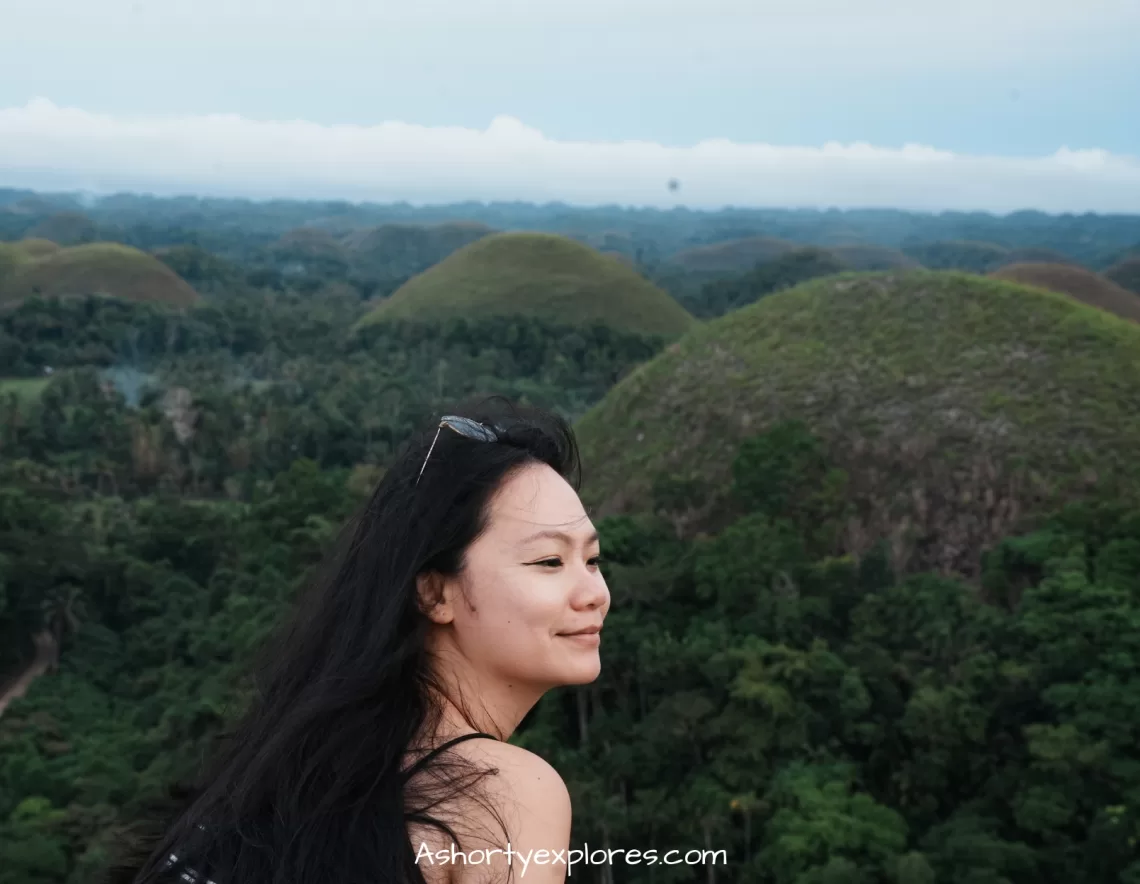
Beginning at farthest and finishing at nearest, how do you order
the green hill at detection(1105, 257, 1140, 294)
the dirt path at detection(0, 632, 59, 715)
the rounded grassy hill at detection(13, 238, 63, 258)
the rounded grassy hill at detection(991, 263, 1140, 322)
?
the rounded grassy hill at detection(13, 238, 63, 258) < the green hill at detection(1105, 257, 1140, 294) < the rounded grassy hill at detection(991, 263, 1140, 322) < the dirt path at detection(0, 632, 59, 715)

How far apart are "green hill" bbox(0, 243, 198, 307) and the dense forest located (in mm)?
23917

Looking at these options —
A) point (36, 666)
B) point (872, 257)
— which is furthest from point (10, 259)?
point (872, 257)

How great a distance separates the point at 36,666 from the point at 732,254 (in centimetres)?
7572

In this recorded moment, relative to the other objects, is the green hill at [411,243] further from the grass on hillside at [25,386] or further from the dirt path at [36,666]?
the dirt path at [36,666]

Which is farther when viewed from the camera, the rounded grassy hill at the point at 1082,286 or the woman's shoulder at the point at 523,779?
the rounded grassy hill at the point at 1082,286

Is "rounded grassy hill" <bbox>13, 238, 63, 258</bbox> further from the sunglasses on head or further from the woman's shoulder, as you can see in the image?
the woman's shoulder

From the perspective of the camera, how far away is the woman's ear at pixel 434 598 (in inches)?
59.8

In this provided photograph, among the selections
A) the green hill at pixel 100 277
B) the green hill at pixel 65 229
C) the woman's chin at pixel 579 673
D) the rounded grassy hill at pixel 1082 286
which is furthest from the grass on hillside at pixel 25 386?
the green hill at pixel 65 229

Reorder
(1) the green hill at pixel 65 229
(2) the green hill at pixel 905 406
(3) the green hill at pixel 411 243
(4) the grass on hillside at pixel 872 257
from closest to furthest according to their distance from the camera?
(2) the green hill at pixel 905 406
(4) the grass on hillside at pixel 872 257
(1) the green hill at pixel 65 229
(3) the green hill at pixel 411 243

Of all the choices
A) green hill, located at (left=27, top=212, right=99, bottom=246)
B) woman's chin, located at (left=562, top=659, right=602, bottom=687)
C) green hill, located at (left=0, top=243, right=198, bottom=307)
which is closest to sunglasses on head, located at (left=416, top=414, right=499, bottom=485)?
woman's chin, located at (left=562, top=659, right=602, bottom=687)

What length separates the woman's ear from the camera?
1519 millimetres

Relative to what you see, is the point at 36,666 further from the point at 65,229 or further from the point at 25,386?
the point at 65,229

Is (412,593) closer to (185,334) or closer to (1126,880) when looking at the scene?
(1126,880)

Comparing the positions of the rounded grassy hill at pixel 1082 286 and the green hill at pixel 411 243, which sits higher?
the rounded grassy hill at pixel 1082 286
